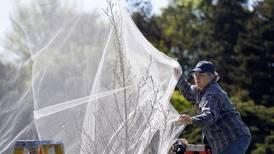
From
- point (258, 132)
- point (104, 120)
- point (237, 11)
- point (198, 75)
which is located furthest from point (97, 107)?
point (237, 11)

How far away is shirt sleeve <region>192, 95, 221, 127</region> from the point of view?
6445mm

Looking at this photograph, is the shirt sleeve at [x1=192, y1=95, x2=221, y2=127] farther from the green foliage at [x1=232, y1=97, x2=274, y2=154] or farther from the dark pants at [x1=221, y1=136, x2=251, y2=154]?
the green foliage at [x1=232, y1=97, x2=274, y2=154]

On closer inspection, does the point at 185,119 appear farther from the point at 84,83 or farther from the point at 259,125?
the point at 259,125

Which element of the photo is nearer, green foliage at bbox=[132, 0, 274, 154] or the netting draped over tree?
the netting draped over tree

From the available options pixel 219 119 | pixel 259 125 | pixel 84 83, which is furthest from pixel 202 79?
pixel 259 125

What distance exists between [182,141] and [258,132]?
14515 mm

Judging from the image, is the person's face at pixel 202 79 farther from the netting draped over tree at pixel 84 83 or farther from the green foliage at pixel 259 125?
the green foliage at pixel 259 125

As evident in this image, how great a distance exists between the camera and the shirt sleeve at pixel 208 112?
254 inches

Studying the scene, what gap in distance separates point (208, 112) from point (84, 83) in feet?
3.93

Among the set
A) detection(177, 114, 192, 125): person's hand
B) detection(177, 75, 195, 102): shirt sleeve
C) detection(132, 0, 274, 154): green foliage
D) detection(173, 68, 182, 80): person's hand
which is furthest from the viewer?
detection(132, 0, 274, 154): green foliage

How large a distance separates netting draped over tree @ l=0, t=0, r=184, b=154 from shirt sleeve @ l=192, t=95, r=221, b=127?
1.13 ft

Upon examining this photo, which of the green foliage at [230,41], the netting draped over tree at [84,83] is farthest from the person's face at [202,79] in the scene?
the green foliage at [230,41]

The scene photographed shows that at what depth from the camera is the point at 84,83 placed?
671 cm

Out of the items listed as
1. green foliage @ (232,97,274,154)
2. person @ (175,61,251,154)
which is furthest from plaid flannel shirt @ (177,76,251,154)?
green foliage @ (232,97,274,154)
